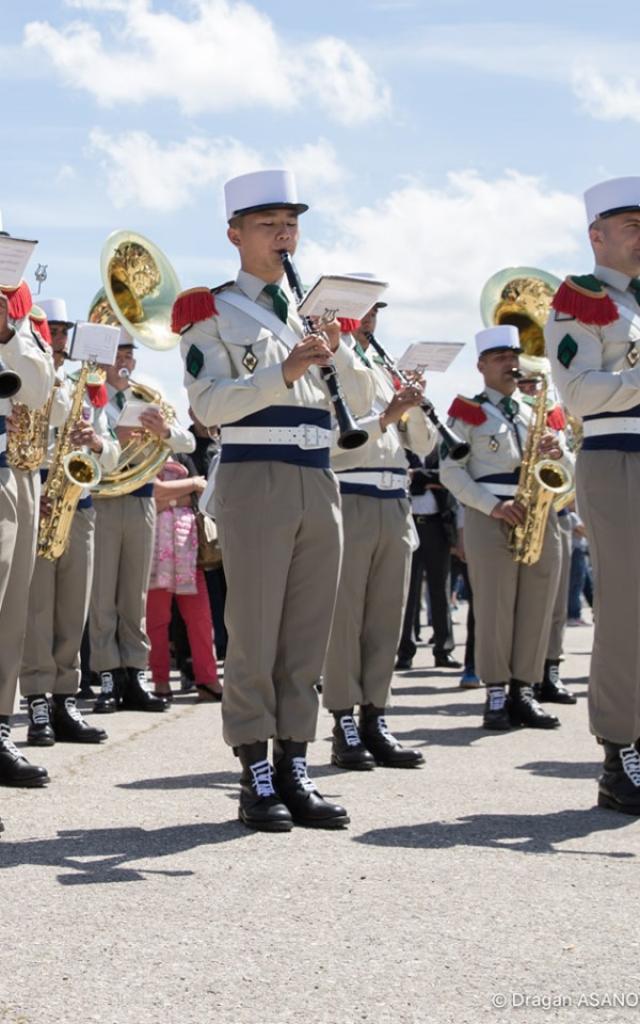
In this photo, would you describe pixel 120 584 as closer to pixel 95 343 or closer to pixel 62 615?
pixel 62 615

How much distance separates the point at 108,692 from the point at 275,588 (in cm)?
450

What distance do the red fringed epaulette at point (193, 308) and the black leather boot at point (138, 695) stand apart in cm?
458

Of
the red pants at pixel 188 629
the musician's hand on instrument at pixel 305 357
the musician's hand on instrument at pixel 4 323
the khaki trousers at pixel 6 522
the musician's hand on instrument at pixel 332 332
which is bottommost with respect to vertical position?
the red pants at pixel 188 629

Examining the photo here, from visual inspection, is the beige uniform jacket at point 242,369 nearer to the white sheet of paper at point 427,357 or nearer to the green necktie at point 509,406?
A: the white sheet of paper at point 427,357

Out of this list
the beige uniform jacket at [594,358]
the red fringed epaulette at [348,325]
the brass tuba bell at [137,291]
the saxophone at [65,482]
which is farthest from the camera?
the brass tuba bell at [137,291]

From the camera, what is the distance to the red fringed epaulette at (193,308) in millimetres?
5824

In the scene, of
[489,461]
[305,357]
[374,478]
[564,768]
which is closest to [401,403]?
[374,478]

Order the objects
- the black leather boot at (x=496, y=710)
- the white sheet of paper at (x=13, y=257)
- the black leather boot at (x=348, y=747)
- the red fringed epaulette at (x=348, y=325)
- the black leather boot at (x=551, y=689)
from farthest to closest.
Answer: the black leather boot at (x=551, y=689) → the black leather boot at (x=496, y=710) → the black leather boot at (x=348, y=747) → the red fringed epaulette at (x=348, y=325) → the white sheet of paper at (x=13, y=257)

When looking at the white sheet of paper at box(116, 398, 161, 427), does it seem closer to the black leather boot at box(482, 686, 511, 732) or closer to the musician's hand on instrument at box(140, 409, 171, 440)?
the musician's hand on instrument at box(140, 409, 171, 440)

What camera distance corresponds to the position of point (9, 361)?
19.3 feet

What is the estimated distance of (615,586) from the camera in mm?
6215

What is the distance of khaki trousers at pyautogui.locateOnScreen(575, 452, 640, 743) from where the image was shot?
6145mm

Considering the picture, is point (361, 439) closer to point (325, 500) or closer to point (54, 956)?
point (325, 500)

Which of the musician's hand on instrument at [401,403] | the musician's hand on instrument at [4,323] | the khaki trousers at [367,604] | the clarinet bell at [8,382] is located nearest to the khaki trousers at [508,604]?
the khaki trousers at [367,604]
